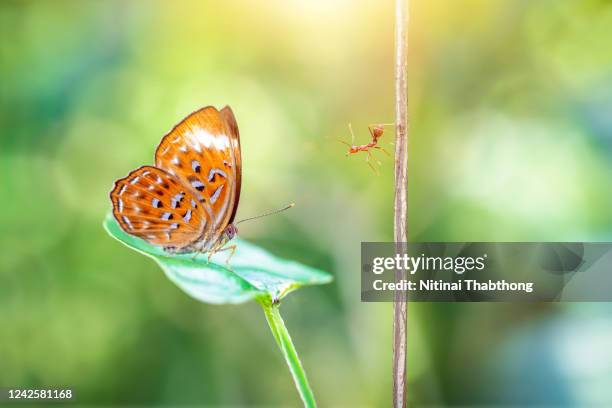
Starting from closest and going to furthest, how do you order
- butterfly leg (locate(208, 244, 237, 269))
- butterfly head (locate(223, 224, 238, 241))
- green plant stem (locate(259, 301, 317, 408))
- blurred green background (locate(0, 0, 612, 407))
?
1. green plant stem (locate(259, 301, 317, 408))
2. butterfly leg (locate(208, 244, 237, 269))
3. butterfly head (locate(223, 224, 238, 241))
4. blurred green background (locate(0, 0, 612, 407))

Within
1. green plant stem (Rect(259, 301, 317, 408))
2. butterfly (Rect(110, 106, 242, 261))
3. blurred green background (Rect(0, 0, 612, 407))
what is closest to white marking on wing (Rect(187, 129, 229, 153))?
butterfly (Rect(110, 106, 242, 261))

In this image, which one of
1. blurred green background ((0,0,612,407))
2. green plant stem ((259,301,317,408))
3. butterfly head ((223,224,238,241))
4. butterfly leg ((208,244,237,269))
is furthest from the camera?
blurred green background ((0,0,612,407))

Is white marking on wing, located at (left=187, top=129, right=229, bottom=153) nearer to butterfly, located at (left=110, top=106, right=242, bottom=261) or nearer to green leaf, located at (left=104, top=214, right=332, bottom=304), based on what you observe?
butterfly, located at (left=110, top=106, right=242, bottom=261)

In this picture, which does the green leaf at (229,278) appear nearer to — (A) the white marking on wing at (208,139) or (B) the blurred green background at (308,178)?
(A) the white marking on wing at (208,139)

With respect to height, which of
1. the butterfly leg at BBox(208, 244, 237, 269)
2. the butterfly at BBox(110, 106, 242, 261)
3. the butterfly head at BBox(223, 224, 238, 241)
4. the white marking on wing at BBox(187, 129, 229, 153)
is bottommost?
the butterfly leg at BBox(208, 244, 237, 269)

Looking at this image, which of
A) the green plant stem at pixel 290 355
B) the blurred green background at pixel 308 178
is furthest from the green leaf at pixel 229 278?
the blurred green background at pixel 308 178

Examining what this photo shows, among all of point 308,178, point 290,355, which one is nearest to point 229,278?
point 290,355

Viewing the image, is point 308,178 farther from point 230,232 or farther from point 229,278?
point 229,278
